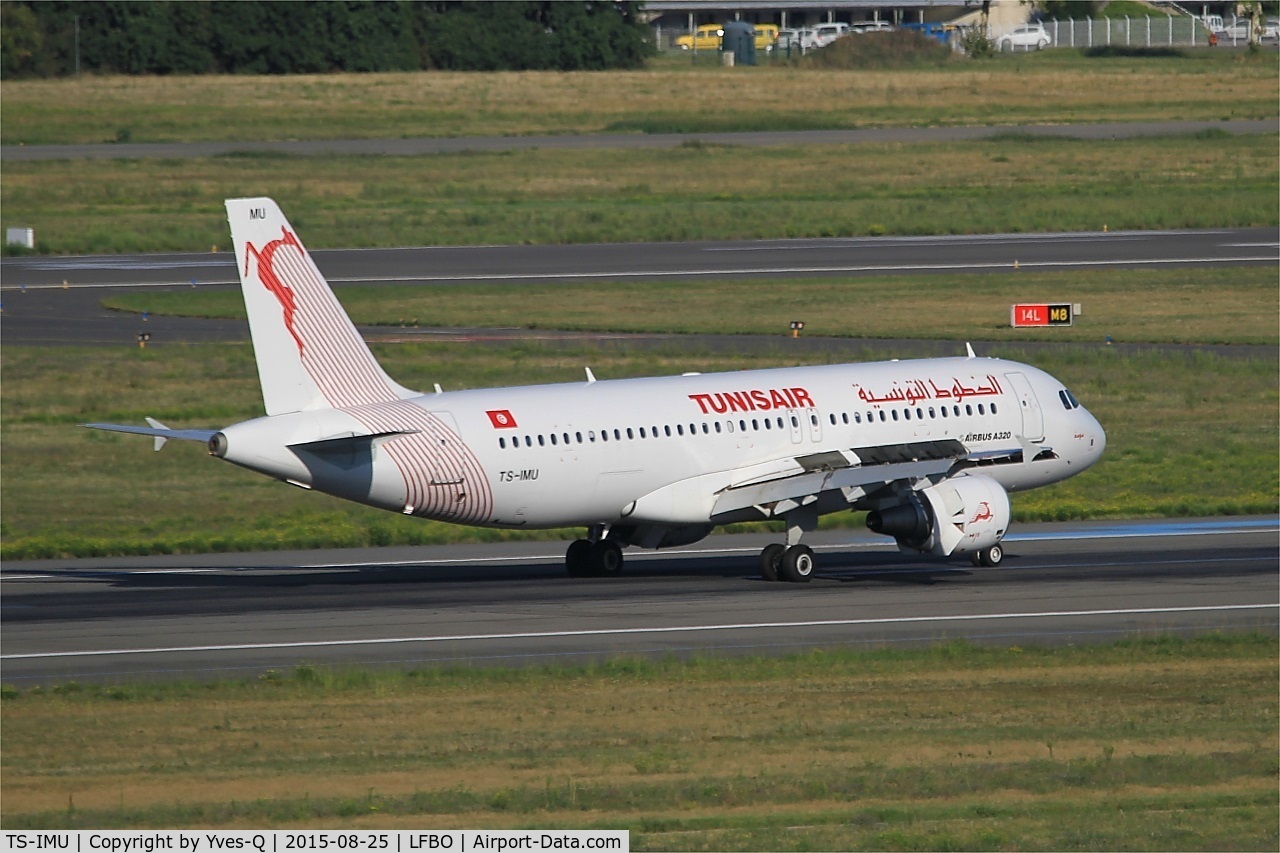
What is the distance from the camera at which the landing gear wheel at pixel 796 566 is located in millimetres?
43750

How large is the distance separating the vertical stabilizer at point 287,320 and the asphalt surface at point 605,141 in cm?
9537

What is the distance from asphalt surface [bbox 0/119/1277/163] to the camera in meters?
136

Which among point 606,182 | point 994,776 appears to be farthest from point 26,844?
point 606,182

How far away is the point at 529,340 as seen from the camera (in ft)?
247

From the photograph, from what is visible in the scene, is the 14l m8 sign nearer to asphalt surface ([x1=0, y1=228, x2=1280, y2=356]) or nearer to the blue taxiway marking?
asphalt surface ([x1=0, y1=228, x2=1280, y2=356])

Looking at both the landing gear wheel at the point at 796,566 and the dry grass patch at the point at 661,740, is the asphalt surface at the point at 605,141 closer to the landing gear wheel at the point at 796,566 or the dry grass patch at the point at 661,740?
the landing gear wheel at the point at 796,566

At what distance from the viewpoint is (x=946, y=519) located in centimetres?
4322

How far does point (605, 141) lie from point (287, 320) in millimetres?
101567

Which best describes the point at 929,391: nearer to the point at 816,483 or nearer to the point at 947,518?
the point at 947,518

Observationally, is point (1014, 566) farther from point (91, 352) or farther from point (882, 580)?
point (91, 352)

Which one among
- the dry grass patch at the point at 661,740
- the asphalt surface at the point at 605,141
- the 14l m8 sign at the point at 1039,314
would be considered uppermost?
the asphalt surface at the point at 605,141

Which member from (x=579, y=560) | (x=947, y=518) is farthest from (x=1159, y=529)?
(x=579, y=560)
